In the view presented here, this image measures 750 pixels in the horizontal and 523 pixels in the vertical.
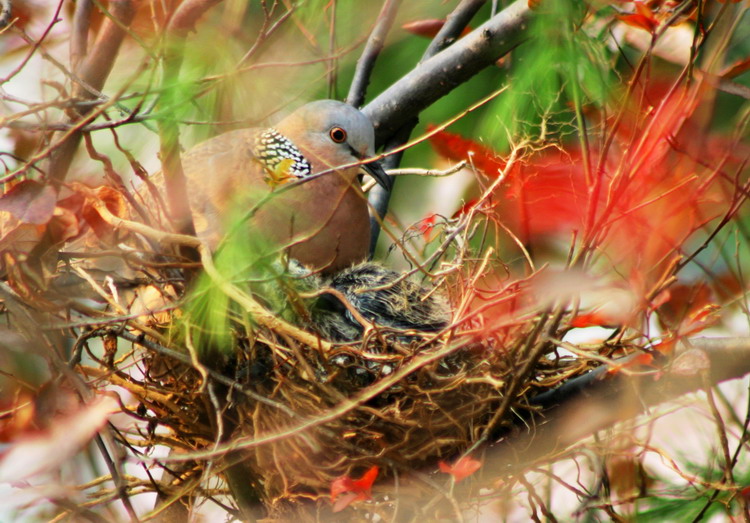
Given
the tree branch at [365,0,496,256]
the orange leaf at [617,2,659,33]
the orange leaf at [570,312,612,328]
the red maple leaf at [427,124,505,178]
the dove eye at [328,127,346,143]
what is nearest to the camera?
the orange leaf at [617,2,659,33]

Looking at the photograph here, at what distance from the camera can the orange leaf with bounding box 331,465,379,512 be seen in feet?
7.49

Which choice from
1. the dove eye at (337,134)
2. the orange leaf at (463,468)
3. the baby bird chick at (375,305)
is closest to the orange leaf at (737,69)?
the baby bird chick at (375,305)

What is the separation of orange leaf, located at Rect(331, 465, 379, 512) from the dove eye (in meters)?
1.38

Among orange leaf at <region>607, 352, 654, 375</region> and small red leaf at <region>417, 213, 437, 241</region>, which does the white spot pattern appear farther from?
orange leaf at <region>607, 352, 654, 375</region>

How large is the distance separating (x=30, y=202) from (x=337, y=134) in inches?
60.5

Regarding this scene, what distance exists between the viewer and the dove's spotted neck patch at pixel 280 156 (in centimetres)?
315

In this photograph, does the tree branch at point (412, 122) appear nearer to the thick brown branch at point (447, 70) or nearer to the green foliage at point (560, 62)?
the thick brown branch at point (447, 70)

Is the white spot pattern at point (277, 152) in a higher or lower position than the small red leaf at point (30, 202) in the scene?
higher

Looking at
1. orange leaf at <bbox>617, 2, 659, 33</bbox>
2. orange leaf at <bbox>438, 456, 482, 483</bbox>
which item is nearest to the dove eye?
orange leaf at <bbox>438, 456, 482, 483</bbox>

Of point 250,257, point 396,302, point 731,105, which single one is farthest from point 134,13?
point 731,105

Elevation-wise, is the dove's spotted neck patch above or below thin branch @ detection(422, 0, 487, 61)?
below

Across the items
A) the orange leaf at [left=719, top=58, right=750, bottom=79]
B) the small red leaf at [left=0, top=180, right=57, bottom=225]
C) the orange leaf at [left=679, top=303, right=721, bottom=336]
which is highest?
the small red leaf at [left=0, top=180, right=57, bottom=225]

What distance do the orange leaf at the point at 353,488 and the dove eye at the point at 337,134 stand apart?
138cm

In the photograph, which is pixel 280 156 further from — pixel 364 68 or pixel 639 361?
pixel 639 361
